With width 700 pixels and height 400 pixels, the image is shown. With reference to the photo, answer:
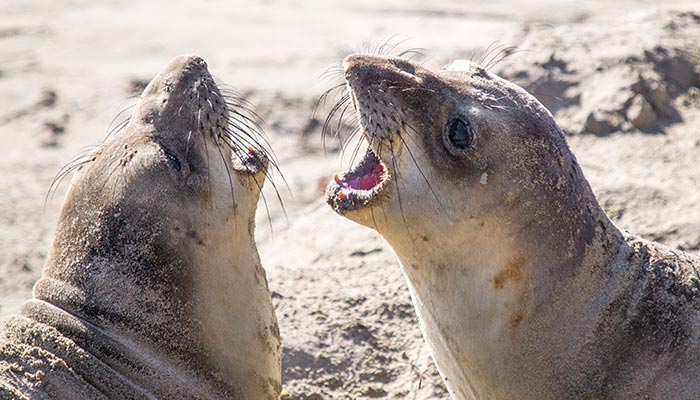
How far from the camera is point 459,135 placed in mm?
4520

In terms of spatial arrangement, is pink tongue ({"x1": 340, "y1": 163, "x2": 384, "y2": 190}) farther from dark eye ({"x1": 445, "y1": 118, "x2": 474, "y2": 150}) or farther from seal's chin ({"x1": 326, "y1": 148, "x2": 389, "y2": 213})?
dark eye ({"x1": 445, "y1": 118, "x2": 474, "y2": 150})

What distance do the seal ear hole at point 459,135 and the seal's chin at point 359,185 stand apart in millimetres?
301

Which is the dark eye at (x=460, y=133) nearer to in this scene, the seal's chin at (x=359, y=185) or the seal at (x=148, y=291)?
the seal's chin at (x=359, y=185)

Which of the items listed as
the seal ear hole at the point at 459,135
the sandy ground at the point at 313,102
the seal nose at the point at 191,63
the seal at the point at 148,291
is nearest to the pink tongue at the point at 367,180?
the seal ear hole at the point at 459,135

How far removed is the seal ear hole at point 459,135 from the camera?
4508 mm

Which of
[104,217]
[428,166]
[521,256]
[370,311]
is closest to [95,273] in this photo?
[104,217]

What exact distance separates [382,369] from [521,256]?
66.4 inches

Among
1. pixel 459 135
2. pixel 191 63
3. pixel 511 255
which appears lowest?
pixel 511 255

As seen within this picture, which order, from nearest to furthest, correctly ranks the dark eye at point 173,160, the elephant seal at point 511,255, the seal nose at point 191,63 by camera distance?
the elephant seal at point 511,255
the dark eye at point 173,160
the seal nose at point 191,63

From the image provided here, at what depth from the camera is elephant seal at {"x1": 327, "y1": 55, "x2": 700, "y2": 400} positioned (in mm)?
4484

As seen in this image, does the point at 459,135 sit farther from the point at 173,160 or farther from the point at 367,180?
the point at 173,160

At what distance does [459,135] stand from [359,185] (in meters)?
0.51

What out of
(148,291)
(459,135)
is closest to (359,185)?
(459,135)

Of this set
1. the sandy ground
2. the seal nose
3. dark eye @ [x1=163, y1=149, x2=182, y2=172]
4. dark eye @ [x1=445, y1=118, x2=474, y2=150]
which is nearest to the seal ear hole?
dark eye @ [x1=445, y1=118, x2=474, y2=150]
